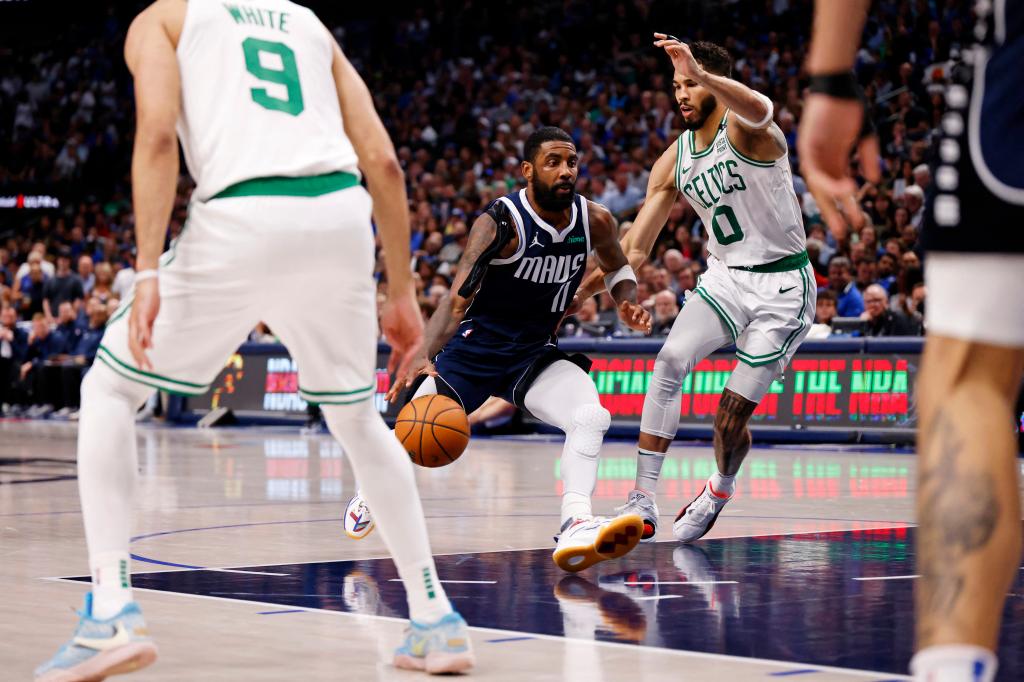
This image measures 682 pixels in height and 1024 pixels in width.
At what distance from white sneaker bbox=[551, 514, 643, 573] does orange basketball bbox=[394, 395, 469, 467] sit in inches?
37.6

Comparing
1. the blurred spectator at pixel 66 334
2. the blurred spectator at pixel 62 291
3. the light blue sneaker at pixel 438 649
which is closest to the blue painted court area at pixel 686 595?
the light blue sneaker at pixel 438 649

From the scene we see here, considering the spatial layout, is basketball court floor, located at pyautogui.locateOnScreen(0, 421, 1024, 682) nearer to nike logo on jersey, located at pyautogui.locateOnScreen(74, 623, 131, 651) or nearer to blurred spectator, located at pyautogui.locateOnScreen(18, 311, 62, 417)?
nike logo on jersey, located at pyautogui.locateOnScreen(74, 623, 131, 651)

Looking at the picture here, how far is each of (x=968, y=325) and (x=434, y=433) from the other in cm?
444

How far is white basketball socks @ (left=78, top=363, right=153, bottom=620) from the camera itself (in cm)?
400

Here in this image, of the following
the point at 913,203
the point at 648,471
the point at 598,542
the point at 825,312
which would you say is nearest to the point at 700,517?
the point at 648,471

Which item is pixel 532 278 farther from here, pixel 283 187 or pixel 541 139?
pixel 283 187

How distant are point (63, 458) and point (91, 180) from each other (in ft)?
68.0

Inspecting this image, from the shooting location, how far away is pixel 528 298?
720 cm

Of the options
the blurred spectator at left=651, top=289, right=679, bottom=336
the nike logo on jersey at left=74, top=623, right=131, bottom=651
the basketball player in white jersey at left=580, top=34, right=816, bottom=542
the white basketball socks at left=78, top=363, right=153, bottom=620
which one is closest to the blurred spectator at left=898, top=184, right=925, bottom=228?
→ the blurred spectator at left=651, top=289, right=679, bottom=336

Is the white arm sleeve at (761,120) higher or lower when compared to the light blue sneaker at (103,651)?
higher

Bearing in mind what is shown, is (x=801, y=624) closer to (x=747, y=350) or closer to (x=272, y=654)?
(x=272, y=654)

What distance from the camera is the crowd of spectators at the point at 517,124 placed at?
56.3ft

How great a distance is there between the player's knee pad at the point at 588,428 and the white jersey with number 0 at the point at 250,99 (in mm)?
2569

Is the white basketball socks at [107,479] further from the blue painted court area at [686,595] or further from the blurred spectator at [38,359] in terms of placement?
the blurred spectator at [38,359]
